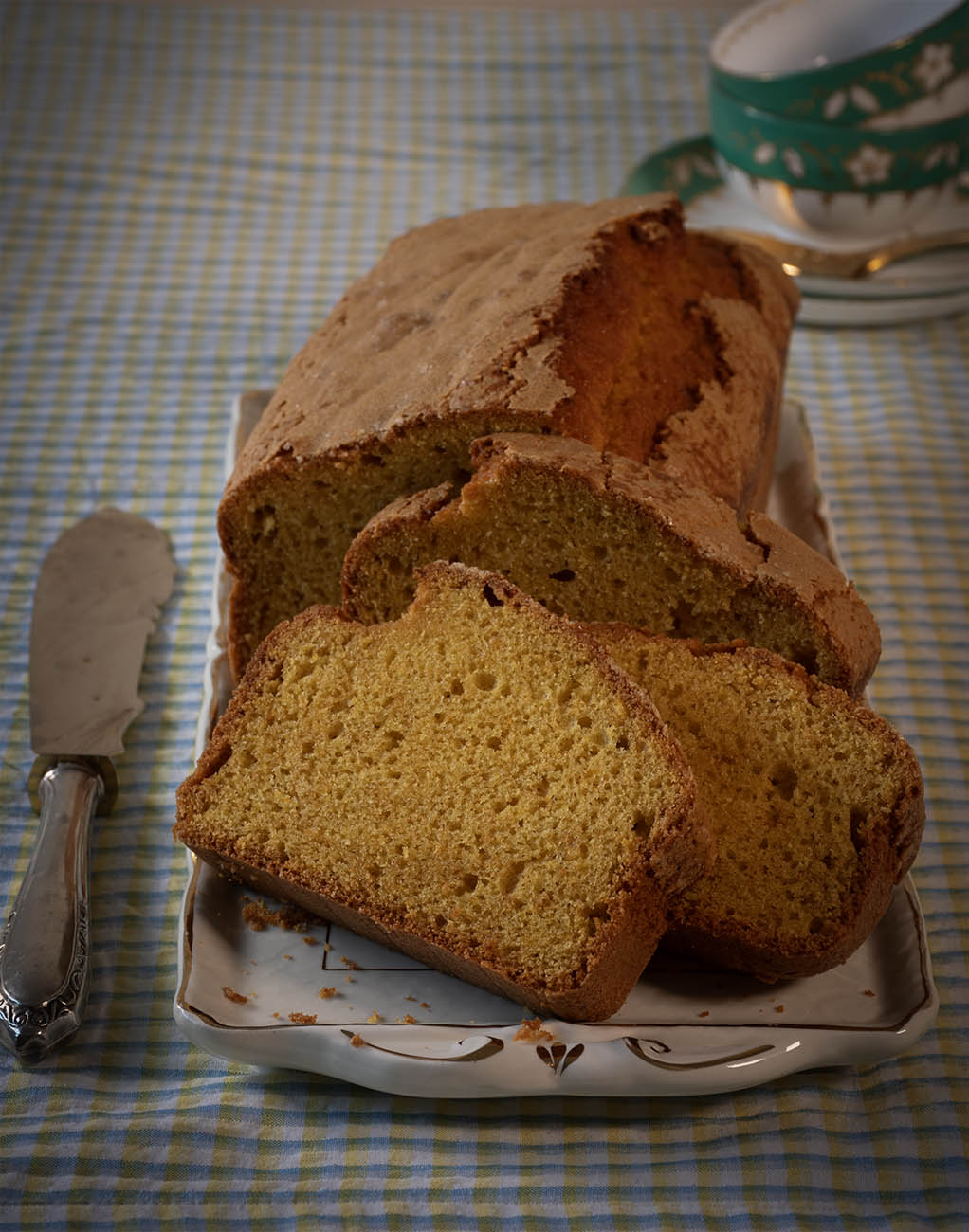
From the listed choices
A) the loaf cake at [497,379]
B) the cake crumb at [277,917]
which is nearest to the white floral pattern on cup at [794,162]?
the loaf cake at [497,379]

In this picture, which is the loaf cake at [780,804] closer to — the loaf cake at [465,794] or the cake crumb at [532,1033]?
the loaf cake at [465,794]

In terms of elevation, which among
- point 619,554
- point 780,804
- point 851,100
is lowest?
point 780,804

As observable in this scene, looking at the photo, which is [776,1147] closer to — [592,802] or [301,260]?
[592,802]

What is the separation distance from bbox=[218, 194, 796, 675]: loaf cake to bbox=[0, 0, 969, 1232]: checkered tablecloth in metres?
0.52

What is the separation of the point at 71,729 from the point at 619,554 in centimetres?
105

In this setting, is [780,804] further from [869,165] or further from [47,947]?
[869,165]

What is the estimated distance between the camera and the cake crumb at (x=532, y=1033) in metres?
1.81

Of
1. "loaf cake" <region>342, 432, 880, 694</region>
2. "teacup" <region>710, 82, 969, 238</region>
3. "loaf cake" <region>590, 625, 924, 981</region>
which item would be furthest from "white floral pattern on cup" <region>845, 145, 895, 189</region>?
"loaf cake" <region>590, 625, 924, 981</region>

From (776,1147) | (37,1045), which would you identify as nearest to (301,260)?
(37,1045)

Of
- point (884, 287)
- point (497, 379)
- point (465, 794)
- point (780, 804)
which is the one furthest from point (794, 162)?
point (465, 794)

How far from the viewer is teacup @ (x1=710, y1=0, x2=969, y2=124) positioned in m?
3.35

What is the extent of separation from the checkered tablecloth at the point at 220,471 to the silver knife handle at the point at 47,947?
80mm

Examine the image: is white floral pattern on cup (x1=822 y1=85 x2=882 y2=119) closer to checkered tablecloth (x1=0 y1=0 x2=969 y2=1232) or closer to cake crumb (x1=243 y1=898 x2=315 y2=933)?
checkered tablecloth (x1=0 y1=0 x2=969 y2=1232)

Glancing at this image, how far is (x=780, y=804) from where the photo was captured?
2008mm
